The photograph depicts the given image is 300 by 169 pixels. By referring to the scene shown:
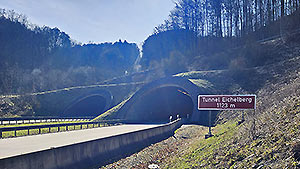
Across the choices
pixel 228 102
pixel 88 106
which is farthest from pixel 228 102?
pixel 88 106

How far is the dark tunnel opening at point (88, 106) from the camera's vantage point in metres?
56.1

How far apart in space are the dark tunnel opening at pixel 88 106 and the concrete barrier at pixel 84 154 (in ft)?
128

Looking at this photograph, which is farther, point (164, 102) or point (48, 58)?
point (48, 58)

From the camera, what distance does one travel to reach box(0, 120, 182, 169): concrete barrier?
32.3 ft

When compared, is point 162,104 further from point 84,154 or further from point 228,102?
point 84,154

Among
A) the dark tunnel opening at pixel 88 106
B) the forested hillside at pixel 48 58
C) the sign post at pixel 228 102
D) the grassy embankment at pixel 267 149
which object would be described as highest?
the forested hillside at pixel 48 58

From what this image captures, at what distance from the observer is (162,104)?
4966 centimetres

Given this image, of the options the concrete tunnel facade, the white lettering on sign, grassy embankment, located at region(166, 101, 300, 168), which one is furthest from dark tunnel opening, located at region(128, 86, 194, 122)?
grassy embankment, located at region(166, 101, 300, 168)

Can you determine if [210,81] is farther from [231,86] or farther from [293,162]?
[293,162]

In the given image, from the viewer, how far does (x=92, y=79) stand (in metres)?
90.9

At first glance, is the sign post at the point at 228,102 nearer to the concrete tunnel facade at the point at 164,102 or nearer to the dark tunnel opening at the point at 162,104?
the concrete tunnel facade at the point at 164,102

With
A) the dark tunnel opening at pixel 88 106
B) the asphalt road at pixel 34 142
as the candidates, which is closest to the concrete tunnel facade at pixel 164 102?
the dark tunnel opening at pixel 88 106

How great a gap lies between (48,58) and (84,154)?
9206 cm

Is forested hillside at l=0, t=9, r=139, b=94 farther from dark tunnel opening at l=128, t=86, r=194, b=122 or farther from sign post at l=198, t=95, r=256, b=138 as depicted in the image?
sign post at l=198, t=95, r=256, b=138
